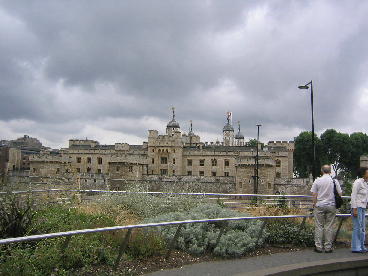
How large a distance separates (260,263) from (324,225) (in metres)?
2.21

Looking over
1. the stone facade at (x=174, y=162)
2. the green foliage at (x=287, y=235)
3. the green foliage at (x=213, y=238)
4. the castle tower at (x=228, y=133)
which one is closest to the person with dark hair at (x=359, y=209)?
the green foliage at (x=287, y=235)

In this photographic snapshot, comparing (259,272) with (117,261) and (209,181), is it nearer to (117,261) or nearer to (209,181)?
(117,261)

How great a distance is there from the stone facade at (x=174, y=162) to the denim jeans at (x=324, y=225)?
133ft

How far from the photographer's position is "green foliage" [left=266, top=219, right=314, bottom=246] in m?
10.2

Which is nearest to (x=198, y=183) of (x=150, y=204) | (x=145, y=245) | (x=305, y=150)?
(x=305, y=150)

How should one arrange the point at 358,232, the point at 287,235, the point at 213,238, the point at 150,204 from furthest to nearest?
the point at 150,204
the point at 287,235
the point at 358,232
the point at 213,238

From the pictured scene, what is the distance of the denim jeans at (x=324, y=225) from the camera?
9.61 metres

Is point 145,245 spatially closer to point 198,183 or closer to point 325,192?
point 325,192

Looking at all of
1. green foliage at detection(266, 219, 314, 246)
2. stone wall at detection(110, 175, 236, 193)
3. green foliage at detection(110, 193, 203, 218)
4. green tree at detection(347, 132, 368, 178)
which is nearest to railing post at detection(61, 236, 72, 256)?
green foliage at detection(110, 193, 203, 218)

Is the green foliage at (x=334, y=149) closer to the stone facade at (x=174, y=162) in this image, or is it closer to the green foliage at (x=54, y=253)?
the stone facade at (x=174, y=162)

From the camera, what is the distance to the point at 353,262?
874cm

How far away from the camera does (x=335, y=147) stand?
8006cm

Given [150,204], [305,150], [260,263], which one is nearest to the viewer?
[260,263]

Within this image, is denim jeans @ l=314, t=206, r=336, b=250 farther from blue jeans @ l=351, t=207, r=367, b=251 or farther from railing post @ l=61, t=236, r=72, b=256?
railing post @ l=61, t=236, r=72, b=256
